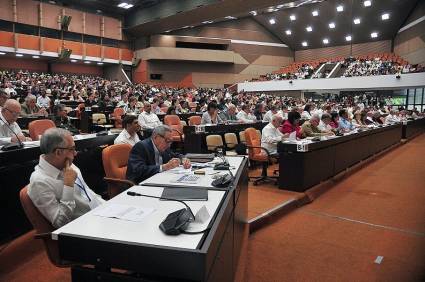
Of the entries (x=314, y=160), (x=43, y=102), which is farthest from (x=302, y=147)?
(x=43, y=102)

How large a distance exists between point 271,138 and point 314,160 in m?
0.84

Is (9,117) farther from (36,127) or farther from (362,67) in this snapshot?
(362,67)

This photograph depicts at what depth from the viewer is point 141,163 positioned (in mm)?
3223

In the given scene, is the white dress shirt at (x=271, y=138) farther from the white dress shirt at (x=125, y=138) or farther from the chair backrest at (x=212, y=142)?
the white dress shirt at (x=125, y=138)

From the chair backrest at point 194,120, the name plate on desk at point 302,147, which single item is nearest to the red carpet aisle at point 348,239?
the name plate on desk at point 302,147

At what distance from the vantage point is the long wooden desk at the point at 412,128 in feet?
44.3

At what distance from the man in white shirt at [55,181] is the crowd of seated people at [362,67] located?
20912 mm

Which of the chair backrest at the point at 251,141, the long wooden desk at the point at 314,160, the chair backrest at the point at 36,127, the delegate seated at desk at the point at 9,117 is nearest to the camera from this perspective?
the delegate seated at desk at the point at 9,117

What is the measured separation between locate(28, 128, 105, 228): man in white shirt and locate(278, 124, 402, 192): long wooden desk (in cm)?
361

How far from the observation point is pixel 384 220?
14.0 ft

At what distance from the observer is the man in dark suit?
3.17m

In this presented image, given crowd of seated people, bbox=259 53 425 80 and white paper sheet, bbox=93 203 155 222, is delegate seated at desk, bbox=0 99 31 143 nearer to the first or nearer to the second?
white paper sheet, bbox=93 203 155 222

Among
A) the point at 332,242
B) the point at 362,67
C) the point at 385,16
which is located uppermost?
the point at 385,16

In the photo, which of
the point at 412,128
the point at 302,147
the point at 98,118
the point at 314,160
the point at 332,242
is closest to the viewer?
the point at 332,242
